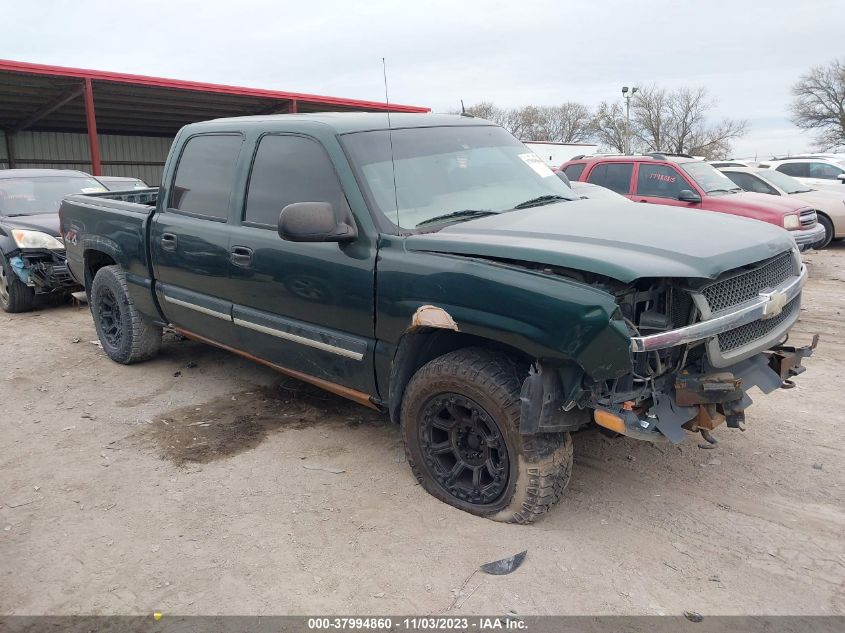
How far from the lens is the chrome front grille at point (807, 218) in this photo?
976 cm

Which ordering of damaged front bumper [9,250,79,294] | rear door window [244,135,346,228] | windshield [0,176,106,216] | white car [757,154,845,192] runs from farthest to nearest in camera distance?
white car [757,154,845,192], windshield [0,176,106,216], damaged front bumper [9,250,79,294], rear door window [244,135,346,228]

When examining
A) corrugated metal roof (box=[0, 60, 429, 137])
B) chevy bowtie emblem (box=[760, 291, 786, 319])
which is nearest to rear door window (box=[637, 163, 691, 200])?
chevy bowtie emblem (box=[760, 291, 786, 319])

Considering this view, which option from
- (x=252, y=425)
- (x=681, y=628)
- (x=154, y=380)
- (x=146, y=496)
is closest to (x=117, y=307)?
(x=154, y=380)

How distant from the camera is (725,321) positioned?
9.37 ft

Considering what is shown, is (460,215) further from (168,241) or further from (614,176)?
(614,176)

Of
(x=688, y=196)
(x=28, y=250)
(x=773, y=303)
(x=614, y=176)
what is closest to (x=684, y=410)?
(x=773, y=303)

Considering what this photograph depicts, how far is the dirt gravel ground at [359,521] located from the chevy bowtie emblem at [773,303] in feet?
3.32

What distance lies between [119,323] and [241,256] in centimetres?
230

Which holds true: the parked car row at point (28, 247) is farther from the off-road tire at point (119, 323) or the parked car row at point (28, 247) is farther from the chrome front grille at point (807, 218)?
the chrome front grille at point (807, 218)

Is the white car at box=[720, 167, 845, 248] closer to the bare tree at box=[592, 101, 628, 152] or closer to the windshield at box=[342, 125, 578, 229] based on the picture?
the windshield at box=[342, 125, 578, 229]

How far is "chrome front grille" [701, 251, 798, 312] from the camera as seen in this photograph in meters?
2.94

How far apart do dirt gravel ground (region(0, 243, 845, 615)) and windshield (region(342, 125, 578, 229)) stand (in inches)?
59.2

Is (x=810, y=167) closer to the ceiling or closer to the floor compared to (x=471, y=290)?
closer to the ceiling

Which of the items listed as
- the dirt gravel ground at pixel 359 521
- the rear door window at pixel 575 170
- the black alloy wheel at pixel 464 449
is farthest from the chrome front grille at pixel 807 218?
the black alloy wheel at pixel 464 449
